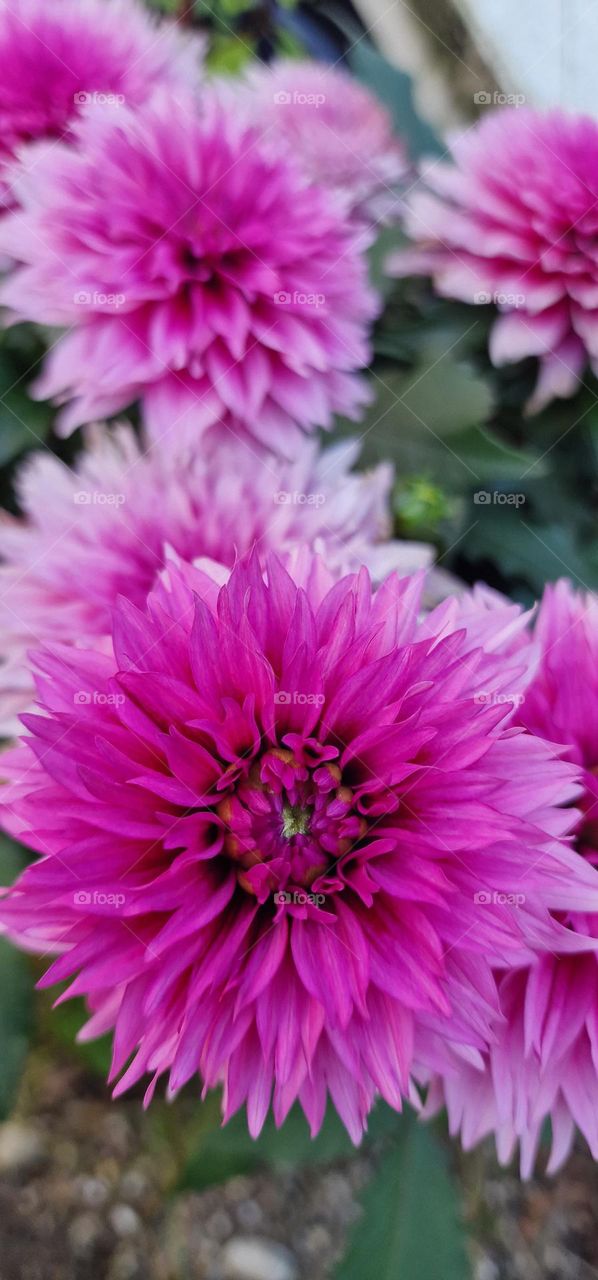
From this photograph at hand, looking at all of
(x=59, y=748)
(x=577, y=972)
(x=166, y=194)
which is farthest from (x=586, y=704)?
(x=166, y=194)

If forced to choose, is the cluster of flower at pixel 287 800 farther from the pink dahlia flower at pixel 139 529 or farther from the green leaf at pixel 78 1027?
the green leaf at pixel 78 1027

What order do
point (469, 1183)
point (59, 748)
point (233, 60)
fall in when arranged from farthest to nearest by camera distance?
1. point (233, 60)
2. point (469, 1183)
3. point (59, 748)

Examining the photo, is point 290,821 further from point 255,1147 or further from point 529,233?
point 529,233

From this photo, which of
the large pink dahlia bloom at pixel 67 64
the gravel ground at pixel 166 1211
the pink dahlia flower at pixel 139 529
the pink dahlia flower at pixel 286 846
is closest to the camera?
the pink dahlia flower at pixel 286 846

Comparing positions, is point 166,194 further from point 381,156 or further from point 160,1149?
point 160,1149

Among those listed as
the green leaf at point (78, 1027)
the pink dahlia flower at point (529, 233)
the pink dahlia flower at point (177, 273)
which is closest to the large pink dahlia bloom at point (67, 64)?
the pink dahlia flower at point (177, 273)

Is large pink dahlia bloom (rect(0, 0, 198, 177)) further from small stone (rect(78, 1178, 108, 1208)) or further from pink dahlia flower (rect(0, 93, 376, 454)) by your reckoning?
small stone (rect(78, 1178, 108, 1208))
